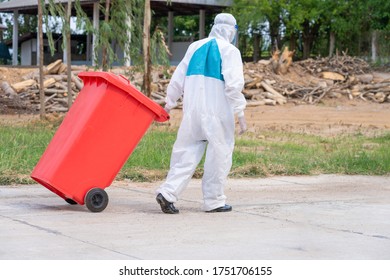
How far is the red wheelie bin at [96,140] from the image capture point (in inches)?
351

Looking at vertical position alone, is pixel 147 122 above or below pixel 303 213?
above

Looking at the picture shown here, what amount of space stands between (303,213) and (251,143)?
729 centimetres

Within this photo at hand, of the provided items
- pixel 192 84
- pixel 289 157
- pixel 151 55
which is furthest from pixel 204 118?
pixel 151 55

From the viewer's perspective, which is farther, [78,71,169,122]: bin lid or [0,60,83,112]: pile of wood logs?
[0,60,83,112]: pile of wood logs

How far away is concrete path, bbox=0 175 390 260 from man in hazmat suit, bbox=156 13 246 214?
307mm

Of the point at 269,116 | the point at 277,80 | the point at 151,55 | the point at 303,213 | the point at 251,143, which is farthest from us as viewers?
the point at 277,80

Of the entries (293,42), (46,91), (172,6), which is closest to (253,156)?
(46,91)

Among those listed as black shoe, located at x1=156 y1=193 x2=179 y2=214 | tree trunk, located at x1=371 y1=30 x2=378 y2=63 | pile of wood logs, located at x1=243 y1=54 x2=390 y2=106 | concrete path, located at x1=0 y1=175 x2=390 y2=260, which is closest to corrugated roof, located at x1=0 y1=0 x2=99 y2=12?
pile of wood logs, located at x1=243 y1=54 x2=390 y2=106

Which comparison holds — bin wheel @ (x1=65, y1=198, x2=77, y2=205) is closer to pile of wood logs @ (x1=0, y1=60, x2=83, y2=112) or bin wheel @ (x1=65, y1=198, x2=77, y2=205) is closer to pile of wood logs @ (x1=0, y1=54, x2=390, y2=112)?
pile of wood logs @ (x1=0, y1=54, x2=390, y2=112)

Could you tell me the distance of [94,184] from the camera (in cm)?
905

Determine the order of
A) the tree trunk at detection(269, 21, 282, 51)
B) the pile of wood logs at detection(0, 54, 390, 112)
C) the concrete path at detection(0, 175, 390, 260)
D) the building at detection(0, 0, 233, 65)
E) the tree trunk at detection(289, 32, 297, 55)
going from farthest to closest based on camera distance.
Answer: the tree trunk at detection(289, 32, 297, 55), the tree trunk at detection(269, 21, 282, 51), the building at detection(0, 0, 233, 65), the pile of wood logs at detection(0, 54, 390, 112), the concrete path at detection(0, 175, 390, 260)

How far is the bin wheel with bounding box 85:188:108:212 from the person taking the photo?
354 inches

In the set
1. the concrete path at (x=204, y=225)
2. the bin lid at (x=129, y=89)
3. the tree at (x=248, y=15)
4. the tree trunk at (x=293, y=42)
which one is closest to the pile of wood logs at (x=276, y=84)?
the tree at (x=248, y=15)

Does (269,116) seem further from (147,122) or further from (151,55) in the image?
(147,122)
